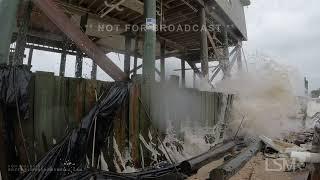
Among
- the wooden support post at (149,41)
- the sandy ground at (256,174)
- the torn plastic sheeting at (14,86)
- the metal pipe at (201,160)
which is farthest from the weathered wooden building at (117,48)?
the sandy ground at (256,174)

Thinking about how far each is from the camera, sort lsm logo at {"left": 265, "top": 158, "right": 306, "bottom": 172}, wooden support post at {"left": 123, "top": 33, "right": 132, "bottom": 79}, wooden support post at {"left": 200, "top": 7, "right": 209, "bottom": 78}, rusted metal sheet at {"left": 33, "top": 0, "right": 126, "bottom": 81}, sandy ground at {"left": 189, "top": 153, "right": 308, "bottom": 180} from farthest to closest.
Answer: wooden support post at {"left": 123, "top": 33, "right": 132, "bottom": 79} < wooden support post at {"left": 200, "top": 7, "right": 209, "bottom": 78} < rusted metal sheet at {"left": 33, "top": 0, "right": 126, "bottom": 81} < lsm logo at {"left": 265, "top": 158, "right": 306, "bottom": 172} < sandy ground at {"left": 189, "top": 153, "right": 308, "bottom": 180}

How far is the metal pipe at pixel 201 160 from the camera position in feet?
18.8

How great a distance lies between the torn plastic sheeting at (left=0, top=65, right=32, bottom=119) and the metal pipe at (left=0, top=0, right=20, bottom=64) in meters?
1.70

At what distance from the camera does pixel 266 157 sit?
7645 mm

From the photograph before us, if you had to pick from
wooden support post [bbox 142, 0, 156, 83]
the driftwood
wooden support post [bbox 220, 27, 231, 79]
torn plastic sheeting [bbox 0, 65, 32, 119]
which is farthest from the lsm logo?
wooden support post [bbox 220, 27, 231, 79]

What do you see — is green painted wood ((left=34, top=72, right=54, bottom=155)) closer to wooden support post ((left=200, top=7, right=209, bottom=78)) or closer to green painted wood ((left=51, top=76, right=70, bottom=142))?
green painted wood ((left=51, top=76, right=70, bottom=142))

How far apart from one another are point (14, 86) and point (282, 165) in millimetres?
5453

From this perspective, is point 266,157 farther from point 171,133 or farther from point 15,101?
point 15,101

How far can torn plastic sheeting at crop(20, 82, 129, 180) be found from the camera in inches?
179

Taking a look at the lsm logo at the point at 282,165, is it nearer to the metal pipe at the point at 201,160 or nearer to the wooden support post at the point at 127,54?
the metal pipe at the point at 201,160

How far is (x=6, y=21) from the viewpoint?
629 centimetres

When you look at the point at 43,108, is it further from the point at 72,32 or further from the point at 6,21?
the point at 72,32

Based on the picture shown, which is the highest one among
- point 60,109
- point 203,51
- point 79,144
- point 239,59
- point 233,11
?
point 233,11

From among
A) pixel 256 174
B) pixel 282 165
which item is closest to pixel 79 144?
pixel 256 174
